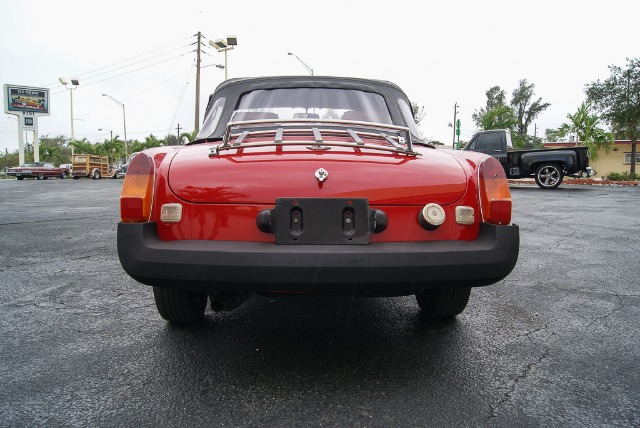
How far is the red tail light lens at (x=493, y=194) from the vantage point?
2.33 metres

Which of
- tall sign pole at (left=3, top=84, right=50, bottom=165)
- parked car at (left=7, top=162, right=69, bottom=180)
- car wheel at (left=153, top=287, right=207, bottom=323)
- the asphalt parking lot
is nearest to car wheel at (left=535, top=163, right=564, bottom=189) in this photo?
the asphalt parking lot

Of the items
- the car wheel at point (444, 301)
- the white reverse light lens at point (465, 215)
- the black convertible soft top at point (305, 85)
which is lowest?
the car wheel at point (444, 301)

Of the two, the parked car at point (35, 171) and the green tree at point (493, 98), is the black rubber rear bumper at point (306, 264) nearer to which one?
the parked car at point (35, 171)

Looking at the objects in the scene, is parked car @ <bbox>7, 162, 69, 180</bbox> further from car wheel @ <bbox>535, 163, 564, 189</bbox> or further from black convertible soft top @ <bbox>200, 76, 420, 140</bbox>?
black convertible soft top @ <bbox>200, 76, 420, 140</bbox>

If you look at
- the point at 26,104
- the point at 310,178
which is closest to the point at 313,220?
the point at 310,178

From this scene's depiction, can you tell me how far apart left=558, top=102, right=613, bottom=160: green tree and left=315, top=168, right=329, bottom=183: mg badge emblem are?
3697cm

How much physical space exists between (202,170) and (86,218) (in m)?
7.24

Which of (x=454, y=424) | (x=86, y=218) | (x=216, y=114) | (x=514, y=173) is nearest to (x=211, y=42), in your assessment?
(x=514, y=173)

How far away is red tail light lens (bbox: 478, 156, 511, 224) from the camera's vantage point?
233 cm

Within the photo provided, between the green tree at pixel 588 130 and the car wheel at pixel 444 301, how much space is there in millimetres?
36031

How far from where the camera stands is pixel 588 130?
34000 mm

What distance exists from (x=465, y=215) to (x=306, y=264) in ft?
2.84

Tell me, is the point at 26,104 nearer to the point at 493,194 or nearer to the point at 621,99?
the point at 621,99

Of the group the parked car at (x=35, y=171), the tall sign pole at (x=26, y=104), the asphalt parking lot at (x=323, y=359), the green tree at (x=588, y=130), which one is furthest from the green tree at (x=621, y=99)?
the tall sign pole at (x=26, y=104)
